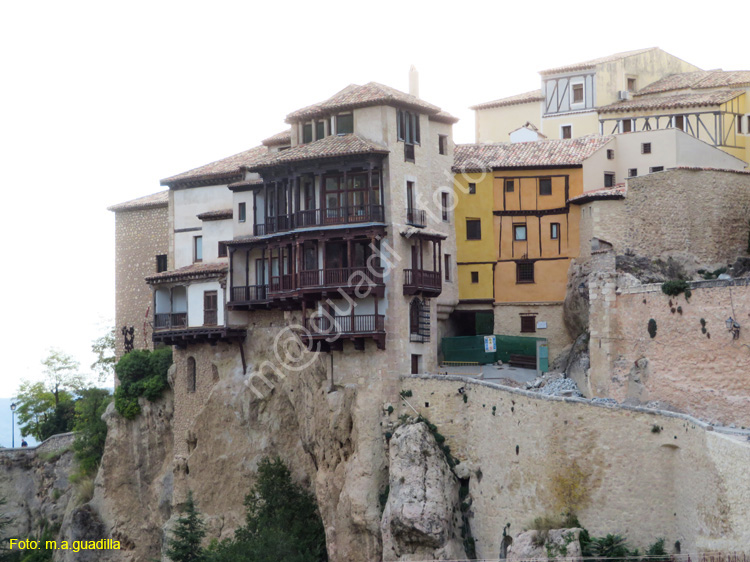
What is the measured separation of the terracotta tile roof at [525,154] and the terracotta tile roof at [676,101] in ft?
A: 21.4

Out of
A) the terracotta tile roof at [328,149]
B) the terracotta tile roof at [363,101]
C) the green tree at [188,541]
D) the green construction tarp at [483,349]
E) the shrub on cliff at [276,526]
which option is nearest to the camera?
the shrub on cliff at [276,526]

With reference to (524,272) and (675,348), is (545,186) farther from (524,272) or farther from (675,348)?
(675,348)

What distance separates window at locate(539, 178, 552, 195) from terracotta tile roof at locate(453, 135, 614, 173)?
2.49 ft

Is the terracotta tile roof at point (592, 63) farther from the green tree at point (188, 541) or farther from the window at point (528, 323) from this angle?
the green tree at point (188, 541)

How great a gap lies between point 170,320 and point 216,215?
573cm

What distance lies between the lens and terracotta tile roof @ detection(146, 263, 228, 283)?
62.3 meters

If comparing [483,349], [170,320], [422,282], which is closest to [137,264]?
[170,320]

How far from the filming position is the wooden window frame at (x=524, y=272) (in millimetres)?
60781

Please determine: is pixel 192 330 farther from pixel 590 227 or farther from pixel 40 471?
pixel 40 471

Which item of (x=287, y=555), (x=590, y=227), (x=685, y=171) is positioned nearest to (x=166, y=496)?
(x=287, y=555)

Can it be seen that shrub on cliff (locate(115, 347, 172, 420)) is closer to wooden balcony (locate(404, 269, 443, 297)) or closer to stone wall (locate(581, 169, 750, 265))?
wooden balcony (locate(404, 269, 443, 297))

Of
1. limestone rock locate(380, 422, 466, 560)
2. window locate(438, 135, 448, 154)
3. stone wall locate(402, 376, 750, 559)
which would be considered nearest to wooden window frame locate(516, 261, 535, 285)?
window locate(438, 135, 448, 154)

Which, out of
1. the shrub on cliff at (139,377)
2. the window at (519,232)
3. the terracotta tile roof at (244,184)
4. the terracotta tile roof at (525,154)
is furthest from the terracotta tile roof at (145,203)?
the window at (519,232)

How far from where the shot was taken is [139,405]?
66.8 metres
